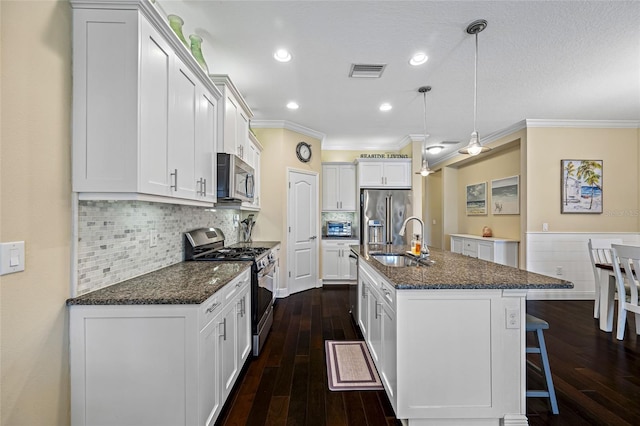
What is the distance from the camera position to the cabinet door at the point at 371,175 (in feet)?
17.4

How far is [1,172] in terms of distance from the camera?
3.42ft

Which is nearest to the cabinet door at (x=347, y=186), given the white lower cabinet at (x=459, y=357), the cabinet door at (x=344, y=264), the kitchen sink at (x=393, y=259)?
the cabinet door at (x=344, y=264)

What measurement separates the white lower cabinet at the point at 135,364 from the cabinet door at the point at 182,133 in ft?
2.36

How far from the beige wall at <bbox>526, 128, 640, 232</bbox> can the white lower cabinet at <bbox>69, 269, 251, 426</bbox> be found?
4.85 meters

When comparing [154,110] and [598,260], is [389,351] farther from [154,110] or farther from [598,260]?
[598,260]

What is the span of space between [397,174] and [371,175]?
50 cm

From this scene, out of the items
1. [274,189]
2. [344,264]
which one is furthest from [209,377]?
[344,264]

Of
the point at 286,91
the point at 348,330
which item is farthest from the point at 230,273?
the point at 286,91

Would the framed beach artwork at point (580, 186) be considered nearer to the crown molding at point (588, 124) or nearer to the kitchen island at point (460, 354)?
the crown molding at point (588, 124)

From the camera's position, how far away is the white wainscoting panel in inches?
165

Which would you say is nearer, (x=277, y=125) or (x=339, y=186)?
(x=277, y=125)

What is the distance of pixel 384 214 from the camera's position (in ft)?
16.9

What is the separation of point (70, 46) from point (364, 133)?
4388 millimetres

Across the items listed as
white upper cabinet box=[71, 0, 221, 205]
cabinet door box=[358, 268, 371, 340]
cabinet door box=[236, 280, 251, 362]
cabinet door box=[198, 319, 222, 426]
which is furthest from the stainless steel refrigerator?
white upper cabinet box=[71, 0, 221, 205]
